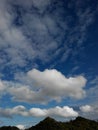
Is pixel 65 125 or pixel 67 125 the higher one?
pixel 67 125

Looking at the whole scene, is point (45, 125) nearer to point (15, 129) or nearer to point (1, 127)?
point (15, 129)

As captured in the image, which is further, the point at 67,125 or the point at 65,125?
the point at 67,125

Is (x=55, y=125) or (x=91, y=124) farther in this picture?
(x=91, y=124)

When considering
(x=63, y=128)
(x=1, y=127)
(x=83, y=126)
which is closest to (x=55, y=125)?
(x=63, y=128)

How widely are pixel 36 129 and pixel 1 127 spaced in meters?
37.2

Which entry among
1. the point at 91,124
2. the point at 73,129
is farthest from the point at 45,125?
the point at 91,124

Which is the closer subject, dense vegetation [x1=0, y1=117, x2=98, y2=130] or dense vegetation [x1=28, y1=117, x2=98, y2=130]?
dense vegetation [x1=28, y1=117, x2=98, y2=130]

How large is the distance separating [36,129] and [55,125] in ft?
50.2

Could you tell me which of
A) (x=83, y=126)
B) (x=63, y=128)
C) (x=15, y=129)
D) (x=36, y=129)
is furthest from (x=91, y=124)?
(x=15, y=129)

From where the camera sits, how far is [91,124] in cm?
18825

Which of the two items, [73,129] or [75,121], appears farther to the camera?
[75,121]

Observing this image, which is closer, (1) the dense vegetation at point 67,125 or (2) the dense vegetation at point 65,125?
(1) the dense vegetation at point 67,125

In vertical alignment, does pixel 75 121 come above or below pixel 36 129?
above

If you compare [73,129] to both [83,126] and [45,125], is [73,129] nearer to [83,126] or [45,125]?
[83,126]
